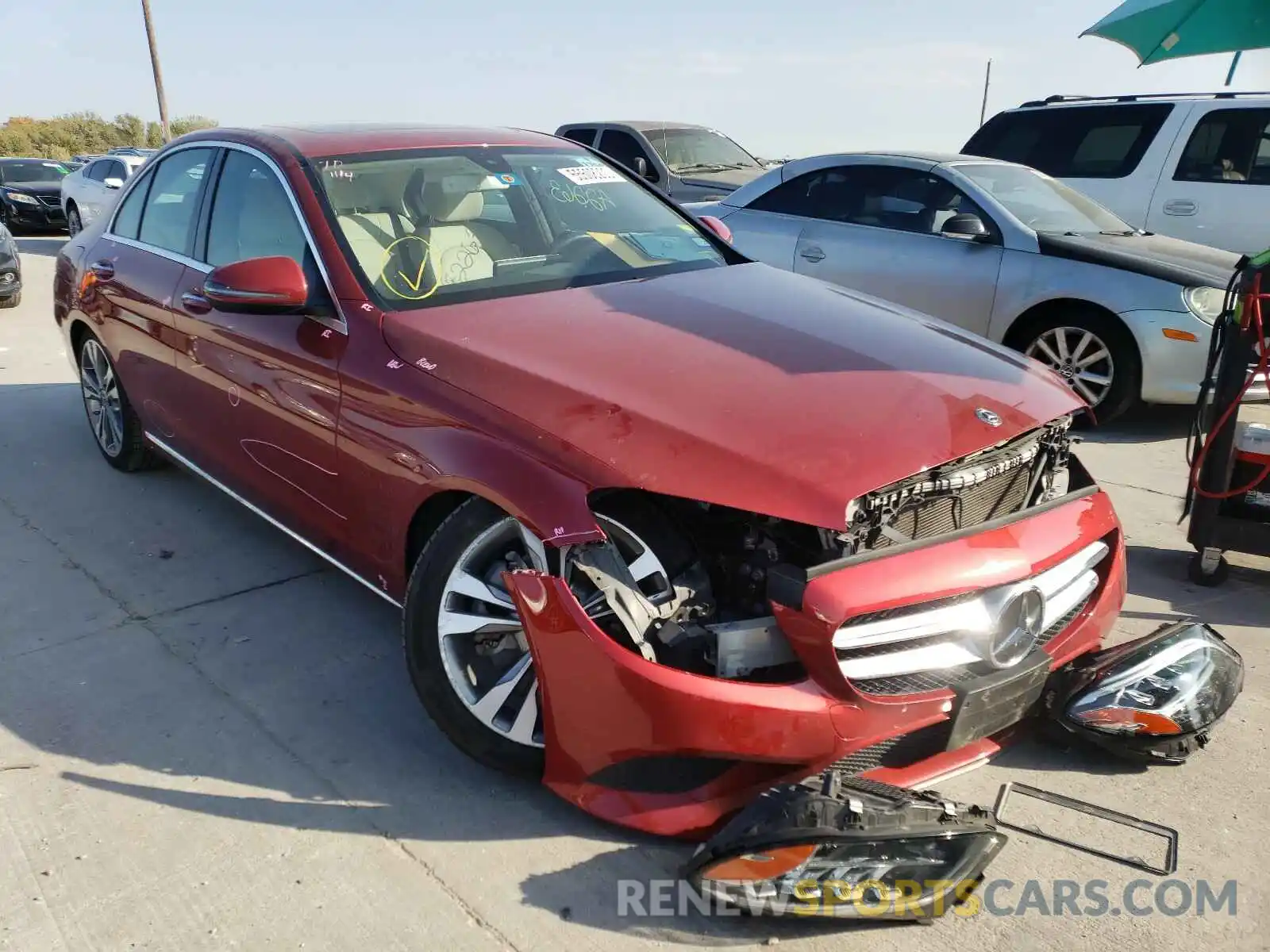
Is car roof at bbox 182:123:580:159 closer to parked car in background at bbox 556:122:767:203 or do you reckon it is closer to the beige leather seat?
the beige leather seat

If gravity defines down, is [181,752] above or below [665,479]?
below

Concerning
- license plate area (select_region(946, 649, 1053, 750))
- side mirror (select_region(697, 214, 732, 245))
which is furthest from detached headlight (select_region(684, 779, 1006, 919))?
side mirror (select_region(697, 214, 732, 245))

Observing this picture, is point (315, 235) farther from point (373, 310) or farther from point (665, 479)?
point (665, 479)

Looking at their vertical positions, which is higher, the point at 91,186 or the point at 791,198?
the point at 791,198

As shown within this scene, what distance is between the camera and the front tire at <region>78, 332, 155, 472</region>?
5.03 metres

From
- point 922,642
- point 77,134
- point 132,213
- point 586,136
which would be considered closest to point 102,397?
point 132,213

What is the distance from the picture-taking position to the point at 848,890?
7.16 ft

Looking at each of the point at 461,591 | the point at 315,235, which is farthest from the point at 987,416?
the point at 315,235

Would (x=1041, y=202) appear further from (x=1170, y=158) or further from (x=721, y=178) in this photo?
(x=721, y=178)

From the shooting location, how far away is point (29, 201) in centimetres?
1864

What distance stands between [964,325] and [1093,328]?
29.9 inches

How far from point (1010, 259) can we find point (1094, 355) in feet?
2.52

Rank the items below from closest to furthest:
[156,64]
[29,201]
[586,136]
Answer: [586,136] → [29,201] → [156,64]

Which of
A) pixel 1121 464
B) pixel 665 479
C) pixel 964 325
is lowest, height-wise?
pixel 1121 464
